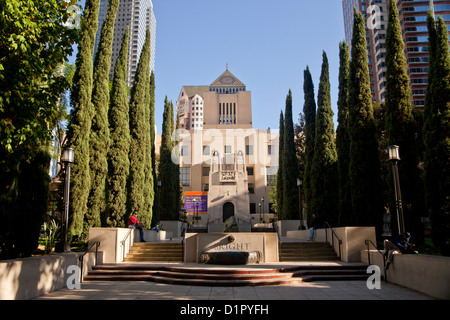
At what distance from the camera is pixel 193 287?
8.26 metres

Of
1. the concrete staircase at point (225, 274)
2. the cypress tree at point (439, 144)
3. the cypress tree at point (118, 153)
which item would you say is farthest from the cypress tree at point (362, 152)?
the cypress tree at point (118, 153)

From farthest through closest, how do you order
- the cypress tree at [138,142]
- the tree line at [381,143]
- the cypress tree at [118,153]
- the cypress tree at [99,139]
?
the cypress tree at [138,142] → the cypress tree at [118,153] → the cypress tree at [99,139] → the tree line at [381,143]

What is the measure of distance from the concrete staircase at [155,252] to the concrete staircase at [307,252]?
417 centimetres

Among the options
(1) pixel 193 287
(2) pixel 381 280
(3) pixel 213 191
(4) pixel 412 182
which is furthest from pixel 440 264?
(3) pixel 213 191

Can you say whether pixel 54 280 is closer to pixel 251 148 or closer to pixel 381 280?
pixel 381 280

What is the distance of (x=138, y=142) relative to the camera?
63.3 ft

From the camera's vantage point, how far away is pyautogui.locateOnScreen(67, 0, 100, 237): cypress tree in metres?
12.5

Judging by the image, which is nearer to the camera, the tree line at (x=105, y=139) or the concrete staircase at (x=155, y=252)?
the concrete staircase at (x=155, y=252)

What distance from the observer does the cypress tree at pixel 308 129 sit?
2075 cm

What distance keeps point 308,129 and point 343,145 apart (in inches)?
200

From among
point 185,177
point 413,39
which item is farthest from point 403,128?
point 413,39

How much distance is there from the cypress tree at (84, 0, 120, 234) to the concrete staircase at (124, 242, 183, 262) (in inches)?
87.9

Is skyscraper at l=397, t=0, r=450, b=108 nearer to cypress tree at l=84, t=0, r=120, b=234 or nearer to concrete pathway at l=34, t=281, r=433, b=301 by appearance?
cypress tree at l=84, t=0, r=120, b=234

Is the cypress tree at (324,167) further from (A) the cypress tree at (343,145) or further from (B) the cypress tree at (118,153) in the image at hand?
(B) the cypress tree at (118,153)
